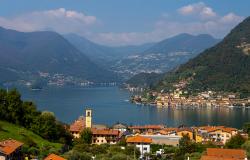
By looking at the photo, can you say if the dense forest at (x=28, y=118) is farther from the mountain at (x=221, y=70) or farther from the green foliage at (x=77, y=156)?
the mountain at (x=221, y=70)

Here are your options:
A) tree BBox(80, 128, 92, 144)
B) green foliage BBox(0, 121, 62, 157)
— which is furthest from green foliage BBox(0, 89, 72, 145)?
tree BBox(80, 128, 92, 144)

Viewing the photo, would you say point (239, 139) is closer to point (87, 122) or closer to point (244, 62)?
point (87, 122)

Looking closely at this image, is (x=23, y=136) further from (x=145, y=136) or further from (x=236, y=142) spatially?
(x=145, y=136)

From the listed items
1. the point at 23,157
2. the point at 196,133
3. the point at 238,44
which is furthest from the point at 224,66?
the point at 23,157

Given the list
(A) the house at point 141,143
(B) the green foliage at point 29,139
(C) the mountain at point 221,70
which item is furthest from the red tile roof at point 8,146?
(C) the mountain at point 221,70

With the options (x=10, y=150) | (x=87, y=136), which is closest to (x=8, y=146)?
(x=10, y=150)
